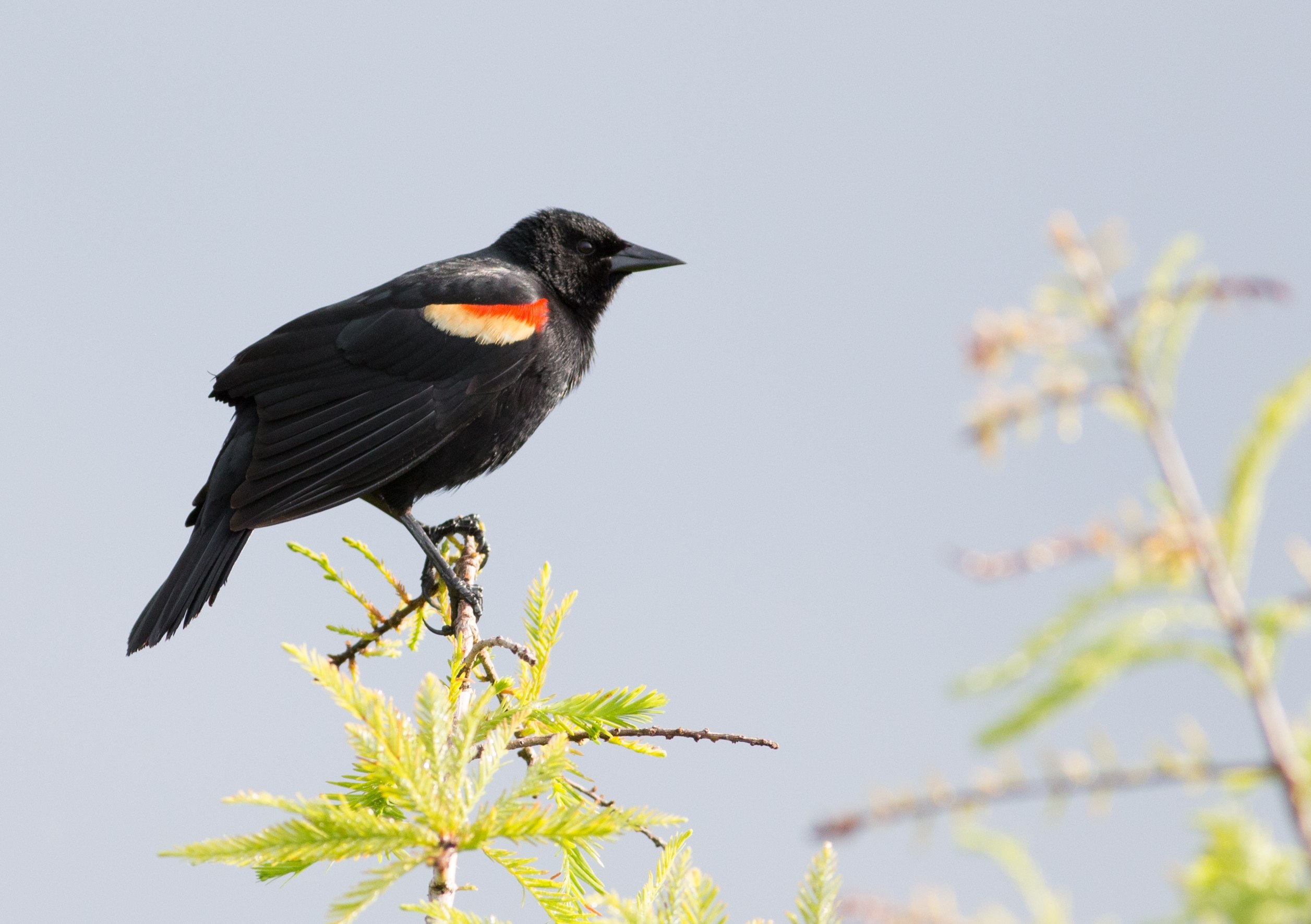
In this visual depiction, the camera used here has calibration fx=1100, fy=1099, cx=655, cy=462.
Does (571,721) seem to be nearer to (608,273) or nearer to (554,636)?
(554,636)

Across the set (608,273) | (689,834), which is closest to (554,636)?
(689,834)

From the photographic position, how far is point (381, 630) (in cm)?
254

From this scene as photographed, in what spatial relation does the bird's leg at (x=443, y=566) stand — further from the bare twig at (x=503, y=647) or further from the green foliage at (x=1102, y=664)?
the green foliage at (x=1102, y=664)

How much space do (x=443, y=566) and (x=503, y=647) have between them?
1.20m

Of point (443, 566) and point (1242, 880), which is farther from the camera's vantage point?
point (443, 566)

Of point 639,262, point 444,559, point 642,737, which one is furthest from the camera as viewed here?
point 639,262

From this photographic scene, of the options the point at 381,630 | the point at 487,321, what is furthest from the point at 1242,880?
the point at 487,321

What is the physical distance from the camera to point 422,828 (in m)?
1.19

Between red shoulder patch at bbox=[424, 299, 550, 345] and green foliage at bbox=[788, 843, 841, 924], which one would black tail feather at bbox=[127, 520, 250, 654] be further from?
green foliage at bbox=[788, 843, 841, 924]

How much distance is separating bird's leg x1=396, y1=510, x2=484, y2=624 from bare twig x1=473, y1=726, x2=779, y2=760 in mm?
1061

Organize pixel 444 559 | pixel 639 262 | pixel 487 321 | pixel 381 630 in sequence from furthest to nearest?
pixel 639 262, pixel 487 321, pixel 444 559, pixel 381 630

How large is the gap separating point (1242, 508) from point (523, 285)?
3.21m

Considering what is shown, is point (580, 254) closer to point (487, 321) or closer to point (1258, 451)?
point (487, 321)

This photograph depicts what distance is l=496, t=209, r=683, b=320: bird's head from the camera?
14.6ft
